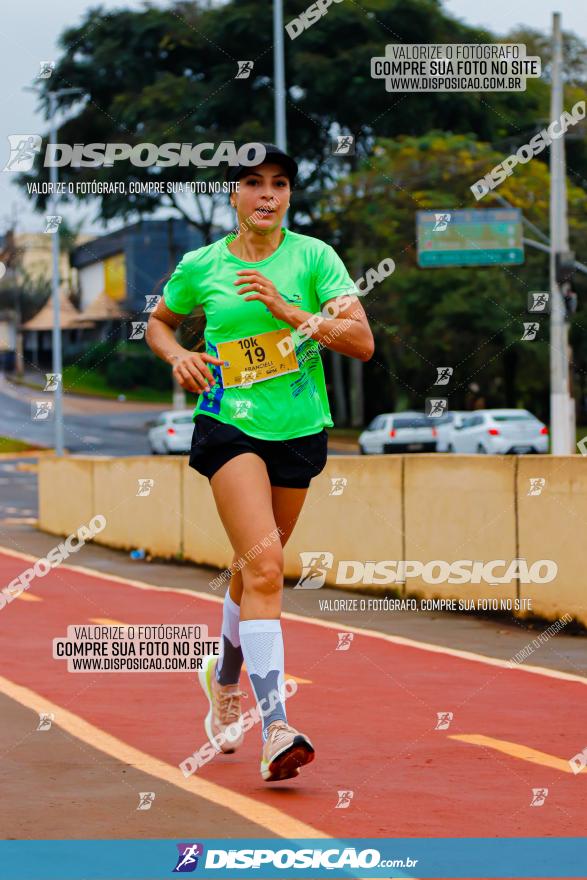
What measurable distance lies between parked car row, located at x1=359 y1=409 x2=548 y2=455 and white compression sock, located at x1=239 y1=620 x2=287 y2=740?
3419 cm

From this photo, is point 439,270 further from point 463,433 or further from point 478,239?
point 478,239

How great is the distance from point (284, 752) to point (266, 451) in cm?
99

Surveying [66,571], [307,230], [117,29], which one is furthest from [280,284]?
[117,29]

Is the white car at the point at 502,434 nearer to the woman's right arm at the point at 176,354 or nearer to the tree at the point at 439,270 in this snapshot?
the tree at the point at 439,270

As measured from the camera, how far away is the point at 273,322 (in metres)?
6.04

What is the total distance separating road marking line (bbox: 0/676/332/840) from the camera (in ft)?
17.1

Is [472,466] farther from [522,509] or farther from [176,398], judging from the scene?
[176,398]

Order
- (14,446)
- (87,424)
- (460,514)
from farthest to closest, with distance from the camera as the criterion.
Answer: (87,424)
(14,446)
(460,514)

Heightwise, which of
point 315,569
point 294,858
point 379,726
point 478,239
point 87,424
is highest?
point 478,239

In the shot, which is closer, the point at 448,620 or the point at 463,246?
the point at 448,620

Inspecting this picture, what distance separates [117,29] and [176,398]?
12301mm

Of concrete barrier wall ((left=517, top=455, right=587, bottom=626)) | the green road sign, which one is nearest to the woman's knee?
concrete barrier wall ((left=517, top=455, right=587, bottom=626))

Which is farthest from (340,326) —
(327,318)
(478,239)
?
(478,239)

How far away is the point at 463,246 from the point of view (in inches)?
1377
